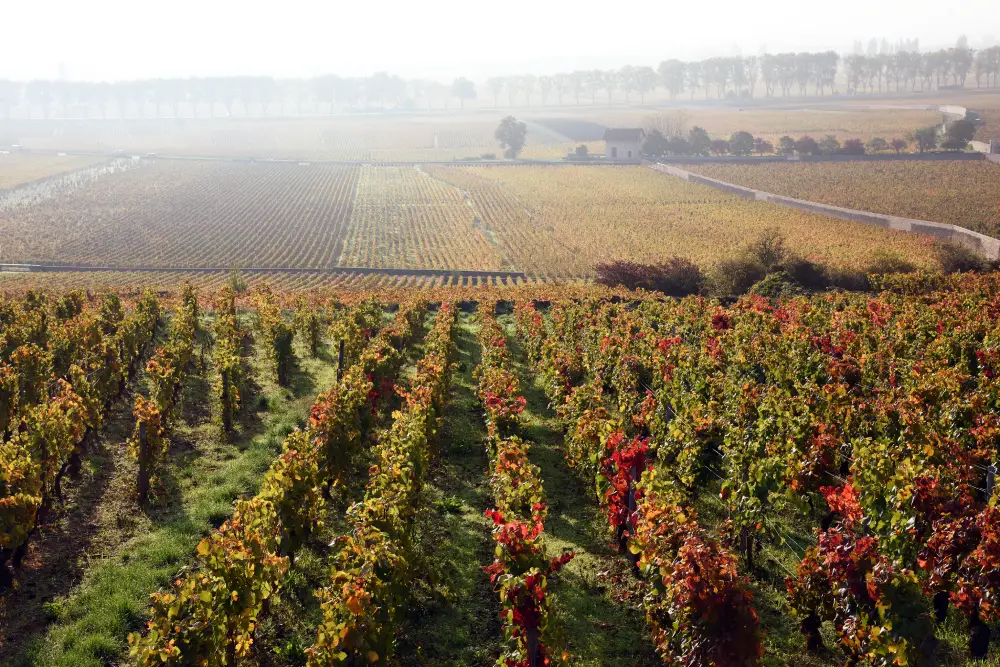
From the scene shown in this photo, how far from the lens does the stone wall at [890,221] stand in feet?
155

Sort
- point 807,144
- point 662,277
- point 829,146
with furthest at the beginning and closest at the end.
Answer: point 807,144
point 829,146
point 662,277

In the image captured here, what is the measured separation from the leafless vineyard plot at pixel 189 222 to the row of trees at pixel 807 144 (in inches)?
1620

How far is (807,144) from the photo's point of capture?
93.2 meters

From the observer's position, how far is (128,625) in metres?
10.5

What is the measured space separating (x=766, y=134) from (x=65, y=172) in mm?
99915

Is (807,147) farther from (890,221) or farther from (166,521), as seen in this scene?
(166,521)

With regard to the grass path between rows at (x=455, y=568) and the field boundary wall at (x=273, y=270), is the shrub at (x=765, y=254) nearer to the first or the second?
the field boundary wall at (x=273, y=270)

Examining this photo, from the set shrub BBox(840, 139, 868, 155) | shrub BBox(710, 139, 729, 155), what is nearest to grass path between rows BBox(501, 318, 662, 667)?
shrub BBox(840, 139, 868, 155)

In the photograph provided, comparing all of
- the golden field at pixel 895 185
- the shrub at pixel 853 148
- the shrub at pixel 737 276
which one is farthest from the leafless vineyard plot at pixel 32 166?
the shrub at pixel 853 148

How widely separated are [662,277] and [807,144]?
62165mm

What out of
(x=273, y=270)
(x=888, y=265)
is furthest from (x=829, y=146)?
(x=273, y=270)

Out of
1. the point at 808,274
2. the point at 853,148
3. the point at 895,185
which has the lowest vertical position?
the point at 808,274

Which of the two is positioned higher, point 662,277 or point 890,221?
point 890,221

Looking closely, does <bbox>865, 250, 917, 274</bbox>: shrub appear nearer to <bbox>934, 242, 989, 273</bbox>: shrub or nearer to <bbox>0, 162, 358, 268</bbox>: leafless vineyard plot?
<bbox>934, 242, 989, 273</bbox>: shrub
